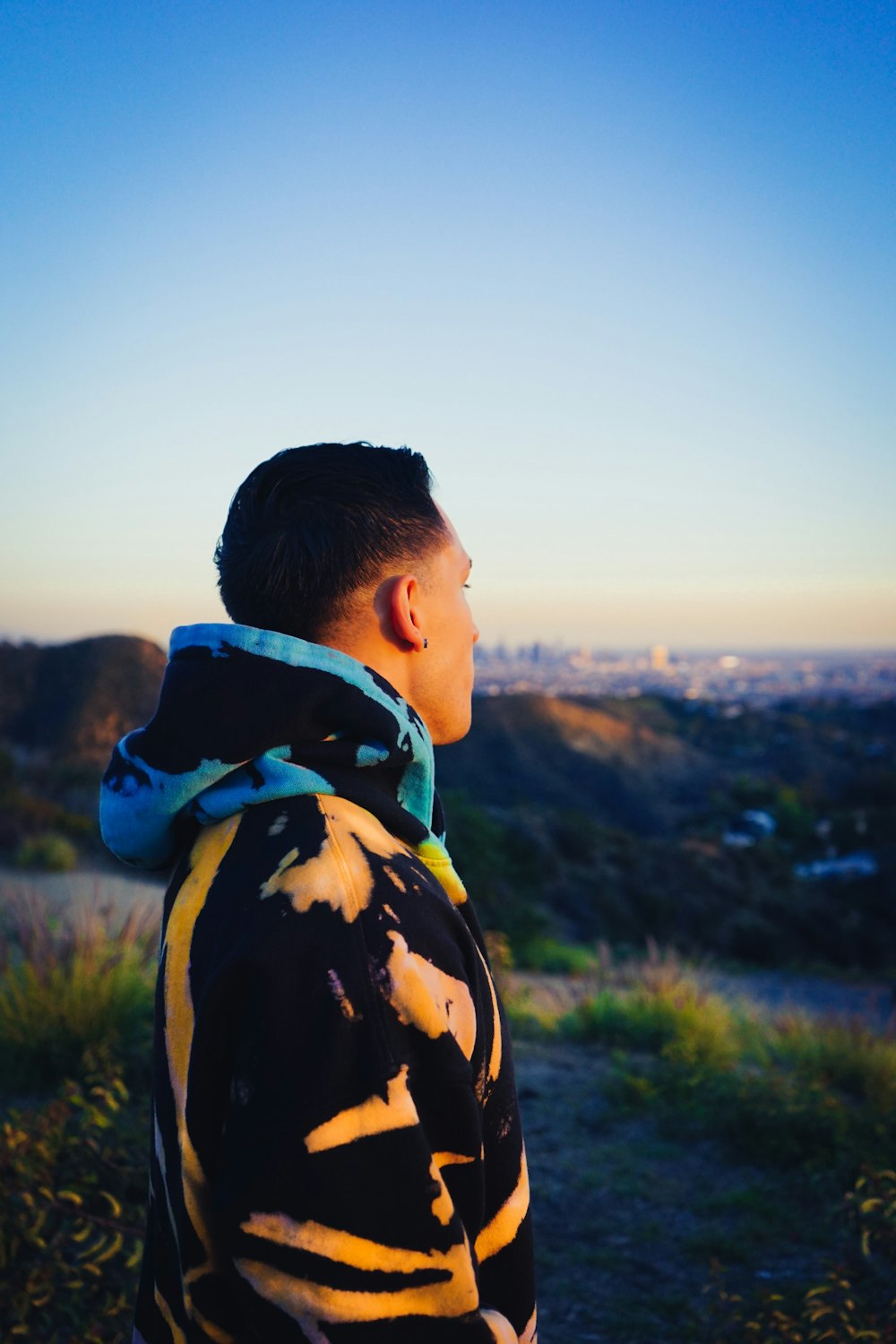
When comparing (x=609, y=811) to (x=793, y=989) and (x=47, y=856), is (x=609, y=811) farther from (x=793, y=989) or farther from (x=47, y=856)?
(x=47, y=856)

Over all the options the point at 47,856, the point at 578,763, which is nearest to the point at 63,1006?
the point at 47,856

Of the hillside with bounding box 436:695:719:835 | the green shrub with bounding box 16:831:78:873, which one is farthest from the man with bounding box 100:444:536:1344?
the hillside with bounding box 436:695:719:835

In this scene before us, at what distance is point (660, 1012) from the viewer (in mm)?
6848

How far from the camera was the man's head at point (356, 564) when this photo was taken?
1442 millimetres

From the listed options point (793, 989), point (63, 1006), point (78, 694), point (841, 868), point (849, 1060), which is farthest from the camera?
point (841, 868)

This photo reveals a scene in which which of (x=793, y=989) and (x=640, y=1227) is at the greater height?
(x=640, y=1227)

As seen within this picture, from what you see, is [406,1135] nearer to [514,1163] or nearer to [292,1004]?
[292,1004]

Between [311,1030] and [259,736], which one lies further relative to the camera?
[259,736]

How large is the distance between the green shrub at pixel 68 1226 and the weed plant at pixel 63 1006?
929 millimetres

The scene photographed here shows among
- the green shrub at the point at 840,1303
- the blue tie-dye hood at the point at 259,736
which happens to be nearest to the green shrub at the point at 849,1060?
the green shrub at the point at 840,1303

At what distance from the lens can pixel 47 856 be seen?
1306cm

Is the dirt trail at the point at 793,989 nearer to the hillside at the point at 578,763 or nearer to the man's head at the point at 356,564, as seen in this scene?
the man's head at the point at 356,564

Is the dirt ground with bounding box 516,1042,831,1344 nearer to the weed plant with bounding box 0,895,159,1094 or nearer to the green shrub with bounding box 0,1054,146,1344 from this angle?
the green shrub with bounding box 0,1054,146,1344

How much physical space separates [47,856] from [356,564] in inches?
515
